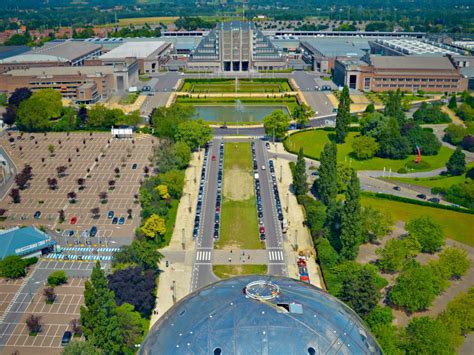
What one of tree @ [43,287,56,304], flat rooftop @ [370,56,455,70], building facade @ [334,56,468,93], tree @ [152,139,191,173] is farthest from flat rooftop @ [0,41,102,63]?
tree @ [43,287,56,304]

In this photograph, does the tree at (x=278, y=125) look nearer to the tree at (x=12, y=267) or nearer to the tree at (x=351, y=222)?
the tree at (x=351, y=222)

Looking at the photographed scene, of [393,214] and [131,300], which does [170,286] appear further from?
[393,214]

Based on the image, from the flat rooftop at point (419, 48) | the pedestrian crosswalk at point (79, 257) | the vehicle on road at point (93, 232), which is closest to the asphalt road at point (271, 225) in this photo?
the pedestrian crosswalk at point (79, 257)

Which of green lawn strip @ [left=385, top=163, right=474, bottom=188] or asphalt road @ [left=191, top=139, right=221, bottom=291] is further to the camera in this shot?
green lawn strip @ [left=385, top=163, right=474, bottom=188]

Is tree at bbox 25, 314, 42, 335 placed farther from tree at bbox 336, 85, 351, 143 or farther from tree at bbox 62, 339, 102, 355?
tree at bbox 336, 85, 351, 143

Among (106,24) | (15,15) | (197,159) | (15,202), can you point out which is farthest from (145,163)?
(15,15)

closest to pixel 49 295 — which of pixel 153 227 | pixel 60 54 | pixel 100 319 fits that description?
pixel 100 319
